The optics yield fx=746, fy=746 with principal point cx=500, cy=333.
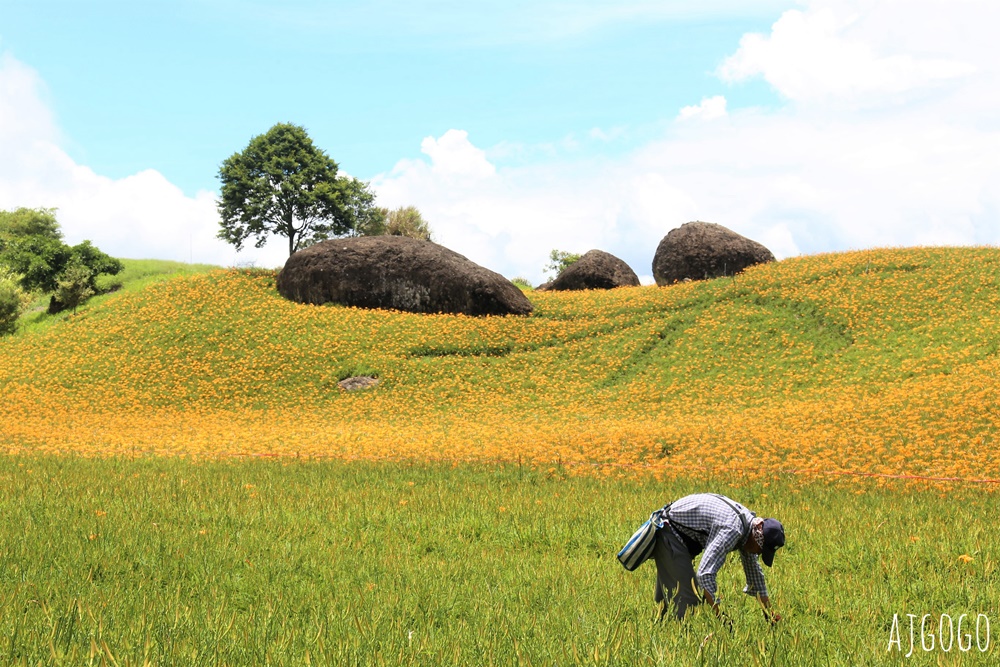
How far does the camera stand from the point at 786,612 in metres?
6.73

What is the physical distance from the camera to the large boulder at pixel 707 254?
41.8 metres

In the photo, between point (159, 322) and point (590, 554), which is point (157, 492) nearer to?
point (590, 554)

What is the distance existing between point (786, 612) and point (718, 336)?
2527 centimetres

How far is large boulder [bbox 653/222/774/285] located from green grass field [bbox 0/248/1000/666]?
9.21ft

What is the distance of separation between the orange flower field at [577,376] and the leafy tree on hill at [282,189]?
16.7 metres

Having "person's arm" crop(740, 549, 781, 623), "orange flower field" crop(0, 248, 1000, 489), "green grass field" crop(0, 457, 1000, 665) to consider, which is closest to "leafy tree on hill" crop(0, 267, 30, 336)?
"orange flower field" crop(0, 248, 1000, 489)

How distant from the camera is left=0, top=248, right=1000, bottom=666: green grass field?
5559mm

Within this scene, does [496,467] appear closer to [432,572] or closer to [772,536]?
[432,572]

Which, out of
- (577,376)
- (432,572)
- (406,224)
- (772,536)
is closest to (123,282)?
(406,224)

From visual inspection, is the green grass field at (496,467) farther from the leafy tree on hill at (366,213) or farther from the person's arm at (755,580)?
the leafy tree on hill at (366,213)

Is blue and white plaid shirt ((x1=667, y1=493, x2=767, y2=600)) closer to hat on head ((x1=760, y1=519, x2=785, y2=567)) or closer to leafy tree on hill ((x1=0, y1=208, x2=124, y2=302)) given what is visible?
hat on head ((x1=760, y1=519, x2=785, y2=567))

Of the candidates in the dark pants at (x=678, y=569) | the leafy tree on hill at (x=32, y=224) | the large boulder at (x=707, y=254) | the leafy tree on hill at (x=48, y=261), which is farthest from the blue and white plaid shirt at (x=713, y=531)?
the leafy tree on hill at (x=32, y=224)

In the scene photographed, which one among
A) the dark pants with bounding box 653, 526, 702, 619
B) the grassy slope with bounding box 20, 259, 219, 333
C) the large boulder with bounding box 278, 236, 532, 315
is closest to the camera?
the dark pants with bounding box 653, 526, 702, 619

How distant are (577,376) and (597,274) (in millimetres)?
20652
